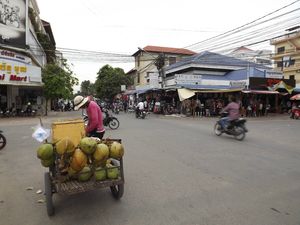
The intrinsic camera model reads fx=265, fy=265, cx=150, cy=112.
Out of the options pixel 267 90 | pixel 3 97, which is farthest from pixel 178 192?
pixel 3 97

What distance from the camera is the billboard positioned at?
2181 cm

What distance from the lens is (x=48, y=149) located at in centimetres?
384

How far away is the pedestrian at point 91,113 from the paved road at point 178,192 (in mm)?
1206

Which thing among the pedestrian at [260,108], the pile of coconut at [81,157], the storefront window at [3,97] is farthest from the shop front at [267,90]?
the storefront window at [3,97]

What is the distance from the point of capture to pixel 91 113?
17.4 ft

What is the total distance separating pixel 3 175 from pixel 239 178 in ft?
16.9

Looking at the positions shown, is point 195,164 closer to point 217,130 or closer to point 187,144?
point 187,144

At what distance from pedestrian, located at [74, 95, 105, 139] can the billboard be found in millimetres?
20282

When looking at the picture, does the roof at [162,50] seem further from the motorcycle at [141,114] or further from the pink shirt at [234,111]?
the pink shirt at [234,111]

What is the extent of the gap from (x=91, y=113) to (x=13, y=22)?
2158 cm

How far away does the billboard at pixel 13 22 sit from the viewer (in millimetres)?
21812

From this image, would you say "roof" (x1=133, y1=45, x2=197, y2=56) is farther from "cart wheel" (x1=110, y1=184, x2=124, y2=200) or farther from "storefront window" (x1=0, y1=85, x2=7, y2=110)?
"cart wheel" (x1=110, y1=184, x2=124, y2=200)

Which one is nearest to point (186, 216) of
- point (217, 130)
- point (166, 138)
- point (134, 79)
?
point (166, 138)

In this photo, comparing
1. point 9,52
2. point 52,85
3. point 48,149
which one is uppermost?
point 9,52
